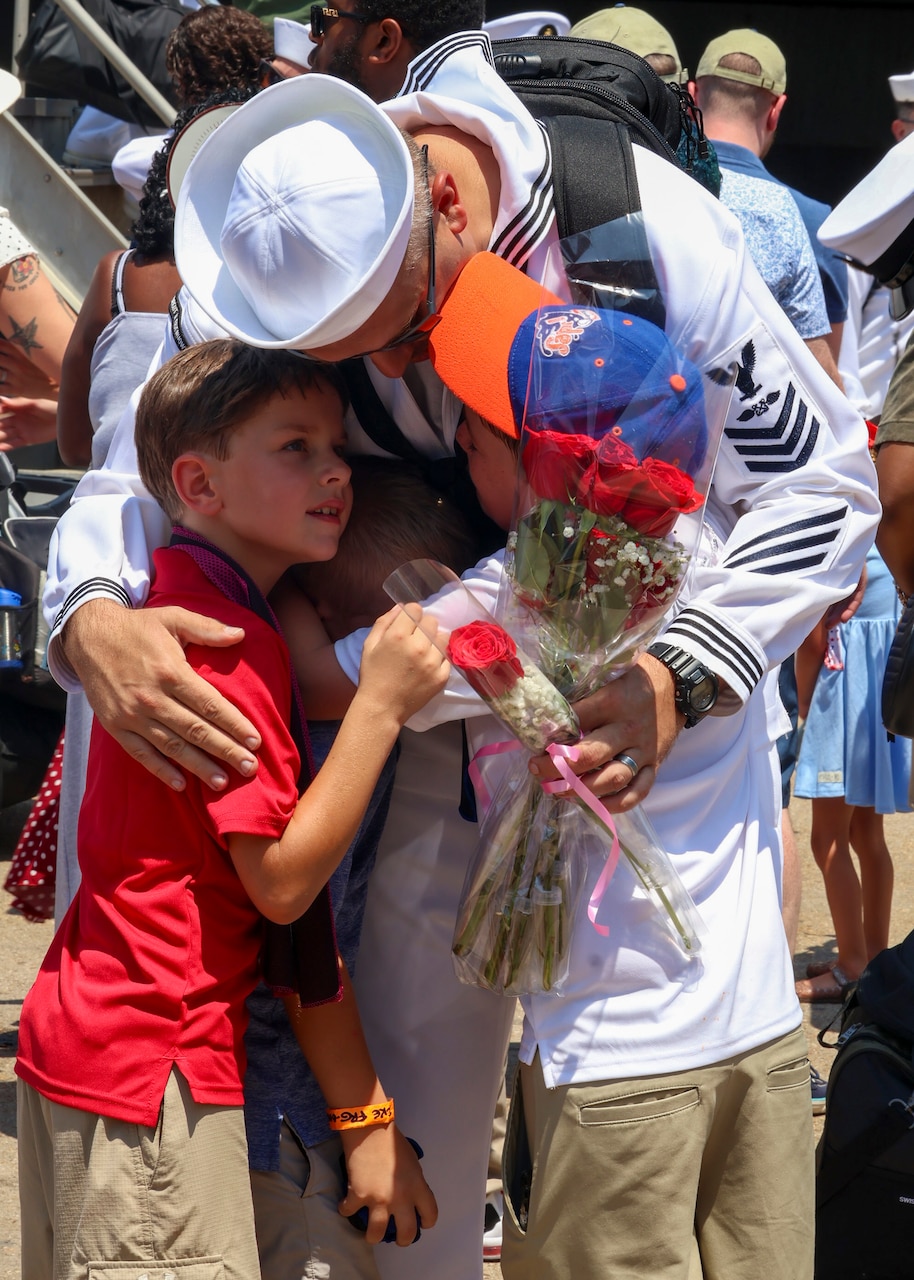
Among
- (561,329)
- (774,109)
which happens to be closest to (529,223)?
(561,329)

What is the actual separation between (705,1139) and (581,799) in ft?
1.64

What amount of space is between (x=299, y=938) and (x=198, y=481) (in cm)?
65

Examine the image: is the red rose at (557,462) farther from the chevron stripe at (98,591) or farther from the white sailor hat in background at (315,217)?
the chevron stripe at (98,591)

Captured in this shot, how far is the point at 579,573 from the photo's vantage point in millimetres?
1791

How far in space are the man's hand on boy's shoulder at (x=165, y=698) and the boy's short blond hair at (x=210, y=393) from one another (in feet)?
0.81

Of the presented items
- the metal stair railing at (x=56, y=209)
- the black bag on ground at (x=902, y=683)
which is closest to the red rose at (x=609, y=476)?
the black bag on ground at (x=902, y=683)

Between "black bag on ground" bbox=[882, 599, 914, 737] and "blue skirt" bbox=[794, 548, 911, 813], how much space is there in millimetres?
1819

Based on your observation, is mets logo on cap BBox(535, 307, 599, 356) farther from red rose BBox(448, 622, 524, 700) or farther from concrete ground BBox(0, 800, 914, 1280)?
concrete ground BBox(0, 800, 914, 1280)

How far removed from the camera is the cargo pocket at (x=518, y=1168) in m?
1.99

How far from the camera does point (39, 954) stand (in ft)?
15.6

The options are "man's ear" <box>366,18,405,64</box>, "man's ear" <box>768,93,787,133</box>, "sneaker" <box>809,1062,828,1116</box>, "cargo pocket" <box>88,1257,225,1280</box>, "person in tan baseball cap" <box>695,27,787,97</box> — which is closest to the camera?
"cargo pocket" <box>88,1257,225,1280</box>

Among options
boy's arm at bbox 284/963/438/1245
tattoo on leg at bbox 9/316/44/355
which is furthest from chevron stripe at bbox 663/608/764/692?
tattoo on leg at bbox 9/316/44/355

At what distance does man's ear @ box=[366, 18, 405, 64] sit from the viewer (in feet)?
9.97

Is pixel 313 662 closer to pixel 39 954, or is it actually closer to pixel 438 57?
pixel 438 57
